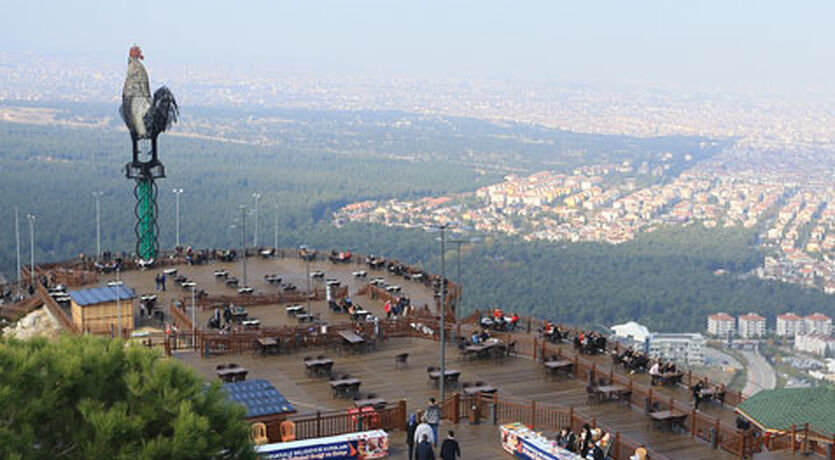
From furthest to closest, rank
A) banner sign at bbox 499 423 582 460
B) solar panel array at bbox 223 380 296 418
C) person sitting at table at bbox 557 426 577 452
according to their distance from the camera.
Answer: solar panel array at bbox 223 380 296 418
person sitting at table at bbox 557 426 577 452
banner sign at bbox 499 423 582 460

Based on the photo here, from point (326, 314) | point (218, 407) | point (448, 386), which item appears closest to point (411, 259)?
point (326, 314)

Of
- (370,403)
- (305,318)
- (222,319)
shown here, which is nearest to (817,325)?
(305,318)

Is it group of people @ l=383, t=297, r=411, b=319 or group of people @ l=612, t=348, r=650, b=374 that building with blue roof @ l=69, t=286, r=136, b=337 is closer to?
group of people @ l=383, t=297, r=411, b=319

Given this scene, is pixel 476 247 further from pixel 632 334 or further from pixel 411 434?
pixel 411 434

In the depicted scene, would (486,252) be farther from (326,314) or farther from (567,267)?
(326,314)

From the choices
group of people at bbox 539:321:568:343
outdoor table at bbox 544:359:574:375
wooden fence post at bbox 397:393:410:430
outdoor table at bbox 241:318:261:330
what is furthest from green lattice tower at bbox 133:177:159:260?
wooden fence post at bbox 397:393:410:430

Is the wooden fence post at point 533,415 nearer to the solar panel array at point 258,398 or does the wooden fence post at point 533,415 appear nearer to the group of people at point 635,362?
the solar panel array at point 258,398
